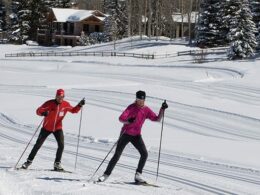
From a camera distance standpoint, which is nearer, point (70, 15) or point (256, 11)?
point (256, 11)

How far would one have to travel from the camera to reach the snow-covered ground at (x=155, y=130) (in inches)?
378

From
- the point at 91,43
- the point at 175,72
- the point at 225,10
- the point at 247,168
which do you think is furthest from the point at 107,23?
the point at 247,168

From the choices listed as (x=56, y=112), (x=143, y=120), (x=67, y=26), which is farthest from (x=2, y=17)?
(x=143, y=120)

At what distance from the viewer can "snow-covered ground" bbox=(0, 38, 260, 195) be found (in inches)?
378

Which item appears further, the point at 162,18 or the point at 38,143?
the point at 162,18

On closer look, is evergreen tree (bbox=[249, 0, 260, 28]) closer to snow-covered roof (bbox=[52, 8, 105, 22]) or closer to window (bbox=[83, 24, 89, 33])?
snow-covered roof (bbox=[52, 8, 105, 22])

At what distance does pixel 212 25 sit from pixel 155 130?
142ft

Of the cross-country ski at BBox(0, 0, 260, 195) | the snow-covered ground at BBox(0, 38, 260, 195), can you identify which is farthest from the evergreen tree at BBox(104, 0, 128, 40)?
the snow-covered ground at BBox(0, 38, 260, 195)

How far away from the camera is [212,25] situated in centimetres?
5881

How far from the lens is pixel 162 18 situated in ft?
295

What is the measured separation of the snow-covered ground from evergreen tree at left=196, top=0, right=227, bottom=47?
16.4 m

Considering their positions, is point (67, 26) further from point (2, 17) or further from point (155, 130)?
point (155, 130)

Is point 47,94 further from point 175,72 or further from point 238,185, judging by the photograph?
point 238,185

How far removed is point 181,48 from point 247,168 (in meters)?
51.8
